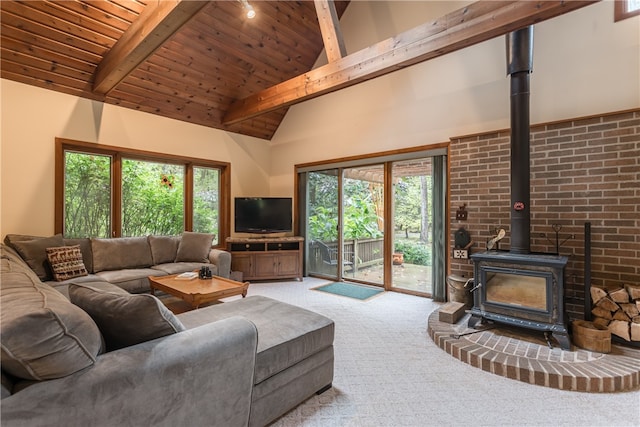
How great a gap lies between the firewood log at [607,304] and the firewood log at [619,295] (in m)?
0.04

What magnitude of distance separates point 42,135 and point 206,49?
7.85ft

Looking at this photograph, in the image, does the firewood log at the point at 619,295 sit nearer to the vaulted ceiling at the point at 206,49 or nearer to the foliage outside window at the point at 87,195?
the vaulted ceiling at the point at 206,49

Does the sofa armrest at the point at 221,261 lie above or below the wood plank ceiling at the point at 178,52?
below

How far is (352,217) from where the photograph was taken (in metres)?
5.08

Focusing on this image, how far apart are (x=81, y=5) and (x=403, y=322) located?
4980mm

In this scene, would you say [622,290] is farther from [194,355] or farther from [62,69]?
[62,69]

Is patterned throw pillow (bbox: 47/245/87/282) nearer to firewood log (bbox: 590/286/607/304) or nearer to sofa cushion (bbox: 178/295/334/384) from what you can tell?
sofa cushion (bbox: 178/295/334/384)

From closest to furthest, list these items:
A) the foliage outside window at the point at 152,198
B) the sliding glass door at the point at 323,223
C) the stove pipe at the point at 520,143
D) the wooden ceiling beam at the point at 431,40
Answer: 1. the wooden ceiling beam at the point at 431,40
2. the stove pipe at the point at 520,143
3. the foliage outside window at the point at 152,198
4. the sliding glass door at the point at 323,223

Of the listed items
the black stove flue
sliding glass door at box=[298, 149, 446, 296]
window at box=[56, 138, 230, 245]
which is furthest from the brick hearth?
window at box=[56, 138, 230, 245]

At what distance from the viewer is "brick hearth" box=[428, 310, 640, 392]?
6.51 ft

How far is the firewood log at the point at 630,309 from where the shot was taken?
2.41 metres

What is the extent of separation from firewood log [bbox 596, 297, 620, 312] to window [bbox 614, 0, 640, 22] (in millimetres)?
2663

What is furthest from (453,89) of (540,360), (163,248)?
(163,248)

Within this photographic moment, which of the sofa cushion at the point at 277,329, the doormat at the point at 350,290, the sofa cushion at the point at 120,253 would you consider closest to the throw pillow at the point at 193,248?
the sofa cushion at the point at 120,253
